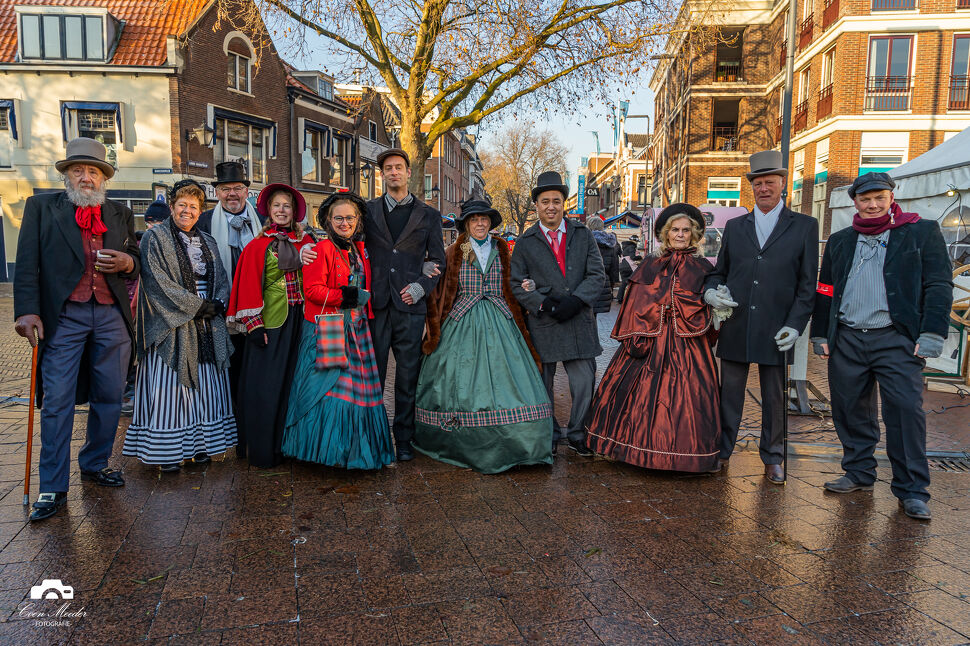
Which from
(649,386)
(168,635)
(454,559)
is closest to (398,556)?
(454,559)

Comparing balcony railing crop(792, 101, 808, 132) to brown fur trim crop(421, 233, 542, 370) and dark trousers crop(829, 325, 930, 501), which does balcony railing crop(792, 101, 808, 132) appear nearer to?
dark trousers crop(829, 325, 930, 501)

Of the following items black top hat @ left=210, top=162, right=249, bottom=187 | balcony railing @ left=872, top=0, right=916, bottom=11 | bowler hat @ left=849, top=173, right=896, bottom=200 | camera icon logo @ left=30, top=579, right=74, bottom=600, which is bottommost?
camera icon logo @ left=30, top=579, right=74, bottom=600

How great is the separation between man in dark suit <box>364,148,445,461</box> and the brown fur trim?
0.07m

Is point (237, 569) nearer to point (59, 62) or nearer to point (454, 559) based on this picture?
point (454, 559)

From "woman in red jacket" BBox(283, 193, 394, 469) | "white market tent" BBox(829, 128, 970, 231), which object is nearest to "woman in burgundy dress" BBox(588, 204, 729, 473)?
"woman in red jacket" BBox(283, 193, 394, 469)

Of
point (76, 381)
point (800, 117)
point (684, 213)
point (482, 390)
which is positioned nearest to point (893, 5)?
point (800, 117)

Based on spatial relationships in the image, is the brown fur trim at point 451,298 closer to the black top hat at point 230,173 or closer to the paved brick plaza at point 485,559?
the paved brick plaza at point 485,559

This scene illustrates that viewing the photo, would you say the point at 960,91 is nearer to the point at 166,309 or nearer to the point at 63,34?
the point at 166,309

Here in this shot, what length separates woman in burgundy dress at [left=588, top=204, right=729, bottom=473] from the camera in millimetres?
4316

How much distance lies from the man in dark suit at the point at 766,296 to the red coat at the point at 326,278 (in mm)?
2414

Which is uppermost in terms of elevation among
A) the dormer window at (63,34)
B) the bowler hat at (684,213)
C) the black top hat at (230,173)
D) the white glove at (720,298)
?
the dormer window at (63,34)

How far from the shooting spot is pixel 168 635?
2.52 m

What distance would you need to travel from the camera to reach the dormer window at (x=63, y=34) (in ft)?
68.6

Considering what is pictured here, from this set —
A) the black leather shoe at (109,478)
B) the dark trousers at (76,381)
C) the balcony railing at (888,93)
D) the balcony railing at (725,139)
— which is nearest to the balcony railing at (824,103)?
the balcony railing at (888,93)
